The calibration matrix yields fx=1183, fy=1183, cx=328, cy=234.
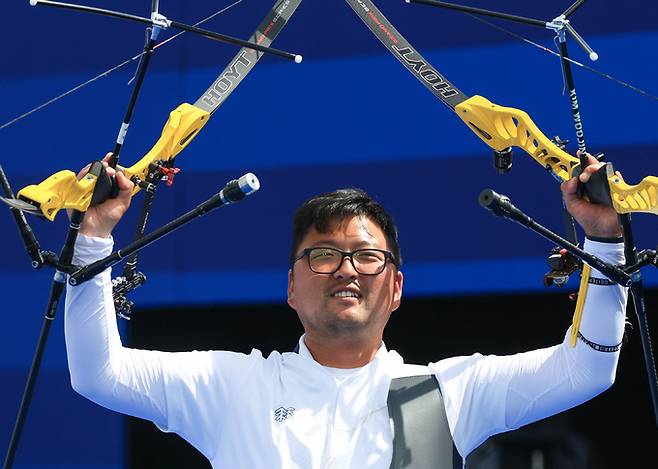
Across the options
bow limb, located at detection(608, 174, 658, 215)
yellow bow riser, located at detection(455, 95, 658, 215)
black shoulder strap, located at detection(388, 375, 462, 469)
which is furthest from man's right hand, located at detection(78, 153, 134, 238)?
bow limb, located at detection(608, 174, 658, 215)

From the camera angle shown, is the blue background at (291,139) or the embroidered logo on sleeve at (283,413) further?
the blue background at (291,139)

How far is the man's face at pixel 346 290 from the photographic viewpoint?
2766 mm

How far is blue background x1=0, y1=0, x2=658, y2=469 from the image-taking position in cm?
370

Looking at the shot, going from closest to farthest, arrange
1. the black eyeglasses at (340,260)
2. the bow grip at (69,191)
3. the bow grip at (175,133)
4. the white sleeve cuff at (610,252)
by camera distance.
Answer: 1. the bow grip at (69,191)
2. the white sleeve cuff at (610,252)
3. the black eyeglasses at (340,260)
4. the bow grip at (175,133)

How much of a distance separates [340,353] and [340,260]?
0.24 meters

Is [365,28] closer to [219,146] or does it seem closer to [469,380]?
[219,146]

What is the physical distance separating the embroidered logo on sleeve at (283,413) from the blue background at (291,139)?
105 cm

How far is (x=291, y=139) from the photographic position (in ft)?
12.7

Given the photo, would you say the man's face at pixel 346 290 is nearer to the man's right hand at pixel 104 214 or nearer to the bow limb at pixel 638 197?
the man's right hand at pixel 104 214

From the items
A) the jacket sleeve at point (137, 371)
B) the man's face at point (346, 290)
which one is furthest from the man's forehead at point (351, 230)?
the jacket sleeve at point (137, 371)

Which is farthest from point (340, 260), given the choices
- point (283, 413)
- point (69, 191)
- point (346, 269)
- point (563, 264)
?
point (69, 191)

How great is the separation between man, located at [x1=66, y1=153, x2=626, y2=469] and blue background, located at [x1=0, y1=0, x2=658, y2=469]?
35.2 inches

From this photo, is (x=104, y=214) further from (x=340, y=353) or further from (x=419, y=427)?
(x=419, y=427)

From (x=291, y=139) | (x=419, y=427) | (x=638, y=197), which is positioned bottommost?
(x=419, y=427)
